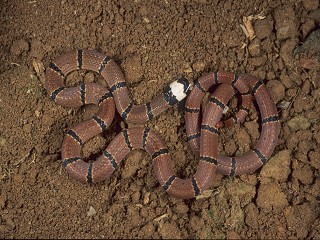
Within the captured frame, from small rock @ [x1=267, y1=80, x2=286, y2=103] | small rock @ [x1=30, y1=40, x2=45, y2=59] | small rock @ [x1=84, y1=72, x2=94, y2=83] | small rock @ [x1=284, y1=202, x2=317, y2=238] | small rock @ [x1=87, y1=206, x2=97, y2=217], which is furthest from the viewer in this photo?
small rock @ [x1=84, y1=72, x2=94, y2=83]

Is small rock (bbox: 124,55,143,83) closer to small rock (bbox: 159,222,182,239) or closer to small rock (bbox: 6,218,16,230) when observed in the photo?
small rock (bbox: 159,222,182,239)

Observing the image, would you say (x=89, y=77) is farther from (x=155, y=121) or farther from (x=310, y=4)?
(x=310, y=4)

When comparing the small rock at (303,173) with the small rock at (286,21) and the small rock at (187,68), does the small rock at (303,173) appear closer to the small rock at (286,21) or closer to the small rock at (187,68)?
the small rock at (286,21)

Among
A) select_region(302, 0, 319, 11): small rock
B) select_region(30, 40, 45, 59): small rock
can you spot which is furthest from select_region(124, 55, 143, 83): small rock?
select_region(302, 0, 319, 11): small rock

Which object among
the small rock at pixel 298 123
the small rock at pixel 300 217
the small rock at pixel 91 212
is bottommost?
the small rock at pixel 300 217

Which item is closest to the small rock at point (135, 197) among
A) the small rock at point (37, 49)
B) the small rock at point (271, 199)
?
the small rock at point (271, 199)
